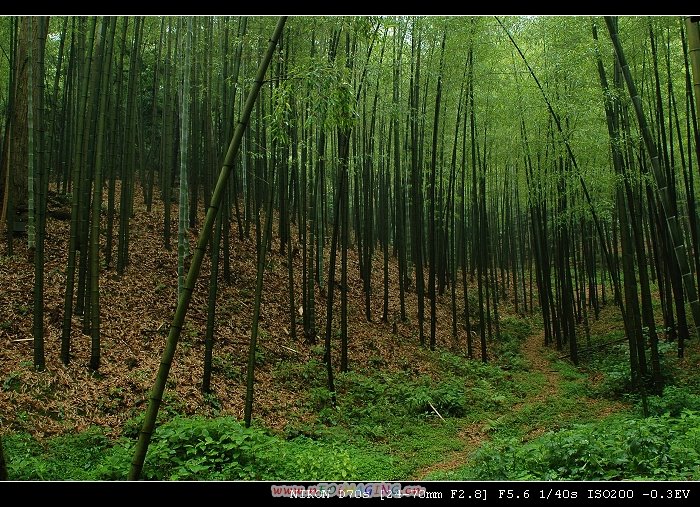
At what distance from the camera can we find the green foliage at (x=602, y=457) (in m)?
3.29

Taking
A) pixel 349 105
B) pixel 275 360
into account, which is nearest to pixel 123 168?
pixel 275 360

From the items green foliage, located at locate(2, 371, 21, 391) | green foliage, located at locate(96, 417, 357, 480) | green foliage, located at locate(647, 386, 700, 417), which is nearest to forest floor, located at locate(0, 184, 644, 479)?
green foliage, located at locate(2, 371, 21, 391)

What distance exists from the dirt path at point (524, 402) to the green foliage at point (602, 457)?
0.72 m

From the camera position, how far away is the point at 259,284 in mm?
4867

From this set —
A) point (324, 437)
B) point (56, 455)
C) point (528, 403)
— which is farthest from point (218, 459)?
point (528, 403)

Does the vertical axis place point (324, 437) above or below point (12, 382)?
below

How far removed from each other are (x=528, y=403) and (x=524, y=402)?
0.09 meters

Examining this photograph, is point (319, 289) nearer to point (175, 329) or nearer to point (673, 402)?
point (673, 402)

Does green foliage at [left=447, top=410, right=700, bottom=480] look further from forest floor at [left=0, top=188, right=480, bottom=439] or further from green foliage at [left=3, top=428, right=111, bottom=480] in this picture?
green foliage at [left=3, top=428, right=111, bottom=480]

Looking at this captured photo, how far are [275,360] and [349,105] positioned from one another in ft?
15.9

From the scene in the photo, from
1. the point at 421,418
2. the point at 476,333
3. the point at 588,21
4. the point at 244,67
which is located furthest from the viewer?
the point at 476,333

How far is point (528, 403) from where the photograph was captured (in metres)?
7.48
